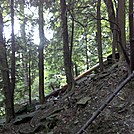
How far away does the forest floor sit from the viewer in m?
5.70

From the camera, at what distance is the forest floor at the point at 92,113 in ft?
18.7

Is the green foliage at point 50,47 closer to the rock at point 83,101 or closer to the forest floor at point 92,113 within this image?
the forest floor at point 92,113

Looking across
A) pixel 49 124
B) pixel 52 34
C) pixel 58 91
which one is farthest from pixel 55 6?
pixel 49 124

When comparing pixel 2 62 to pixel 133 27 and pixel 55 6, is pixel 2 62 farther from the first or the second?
pixel 133 27

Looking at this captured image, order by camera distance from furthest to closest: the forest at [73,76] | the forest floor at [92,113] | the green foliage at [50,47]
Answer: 1. the green foliage at [50,47]
2. the forest at [73,76]
3. the forest floor at [92,113]

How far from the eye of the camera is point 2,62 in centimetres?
976

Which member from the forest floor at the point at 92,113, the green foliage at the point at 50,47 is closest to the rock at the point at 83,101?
the forest floor at the point at 92,113

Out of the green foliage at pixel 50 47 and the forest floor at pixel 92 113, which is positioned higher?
the green foliage at pixel 50 47

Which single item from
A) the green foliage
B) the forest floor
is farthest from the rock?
the green foliage

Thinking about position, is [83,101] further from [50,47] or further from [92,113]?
[50,47]

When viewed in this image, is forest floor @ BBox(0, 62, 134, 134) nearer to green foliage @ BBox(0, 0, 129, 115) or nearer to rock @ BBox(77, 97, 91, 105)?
rock @ BBox(77, 97, 91, 105)

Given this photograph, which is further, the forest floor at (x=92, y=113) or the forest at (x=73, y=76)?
the forest at (x=73, y=76)

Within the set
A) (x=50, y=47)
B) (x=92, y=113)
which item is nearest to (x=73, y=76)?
(x=92, y=113)

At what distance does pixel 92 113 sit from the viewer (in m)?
6.46
